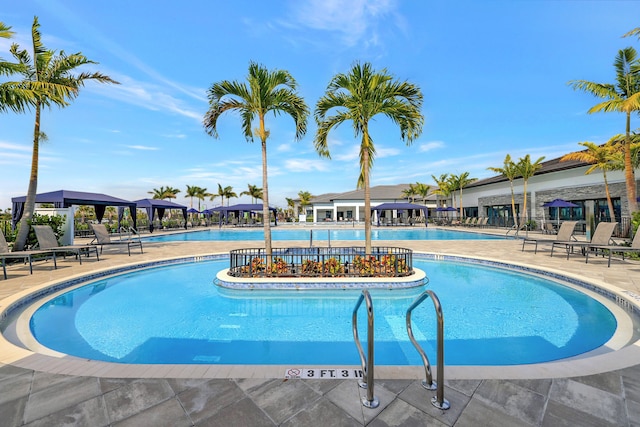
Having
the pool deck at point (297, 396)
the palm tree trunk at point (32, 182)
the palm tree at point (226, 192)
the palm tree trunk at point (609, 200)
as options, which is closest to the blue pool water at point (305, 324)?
the pool deck at point (297, 396)

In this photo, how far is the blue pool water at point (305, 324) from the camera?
4160mm

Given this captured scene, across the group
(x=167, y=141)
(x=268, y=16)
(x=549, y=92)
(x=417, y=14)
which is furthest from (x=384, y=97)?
(x=167, y=141)

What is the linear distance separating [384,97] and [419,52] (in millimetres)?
6160

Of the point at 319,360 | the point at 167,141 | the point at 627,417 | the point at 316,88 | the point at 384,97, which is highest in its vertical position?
the point at 167,141

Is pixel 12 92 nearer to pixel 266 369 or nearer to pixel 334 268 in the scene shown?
pixel 334 268

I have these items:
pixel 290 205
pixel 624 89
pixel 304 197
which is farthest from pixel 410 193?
pixel 624 89

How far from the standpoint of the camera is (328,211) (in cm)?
5116

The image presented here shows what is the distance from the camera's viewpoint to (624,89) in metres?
12.7

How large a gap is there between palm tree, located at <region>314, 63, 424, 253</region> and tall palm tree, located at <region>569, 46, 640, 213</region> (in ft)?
32.3

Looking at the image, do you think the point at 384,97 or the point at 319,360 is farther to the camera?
the point at 384,97

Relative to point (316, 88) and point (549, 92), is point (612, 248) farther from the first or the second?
point (549, 92)

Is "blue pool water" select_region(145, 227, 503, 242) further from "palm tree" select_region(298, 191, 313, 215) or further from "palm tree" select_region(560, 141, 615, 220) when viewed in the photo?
"palm tree" select_region(298, 191, 313, 215)

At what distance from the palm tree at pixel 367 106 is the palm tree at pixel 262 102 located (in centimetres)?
83

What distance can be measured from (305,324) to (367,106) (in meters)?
5.78
